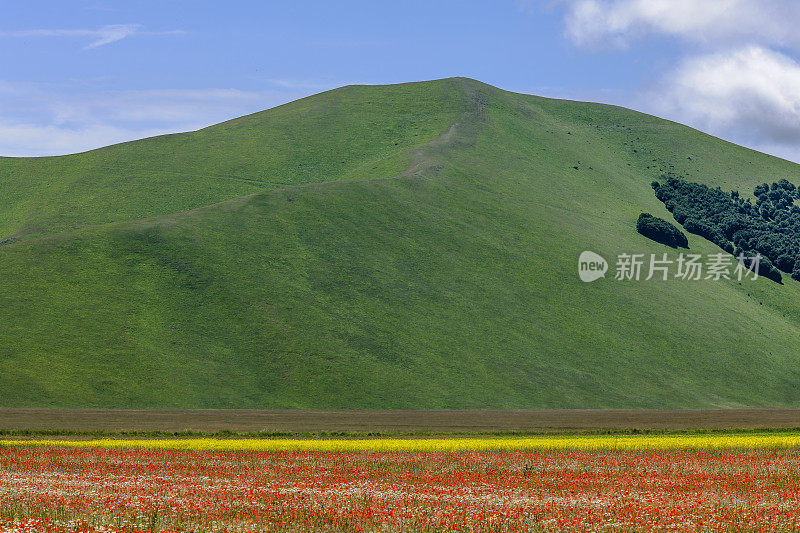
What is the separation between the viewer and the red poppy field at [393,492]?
2320cm

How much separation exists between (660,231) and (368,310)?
85307mm

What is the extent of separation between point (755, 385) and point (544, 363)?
115ft

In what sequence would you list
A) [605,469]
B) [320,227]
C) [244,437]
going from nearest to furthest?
[605,469], [244,437], [320,227]

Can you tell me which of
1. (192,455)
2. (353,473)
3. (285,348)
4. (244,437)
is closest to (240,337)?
(285,348)

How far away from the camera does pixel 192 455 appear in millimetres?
42531

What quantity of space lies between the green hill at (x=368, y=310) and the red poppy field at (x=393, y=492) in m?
56.8

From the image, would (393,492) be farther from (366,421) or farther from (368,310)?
(368,310)

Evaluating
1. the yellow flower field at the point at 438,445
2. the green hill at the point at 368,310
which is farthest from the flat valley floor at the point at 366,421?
the yellow flower field at the point at 438,445

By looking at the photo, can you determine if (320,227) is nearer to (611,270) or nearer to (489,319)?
(489,319)

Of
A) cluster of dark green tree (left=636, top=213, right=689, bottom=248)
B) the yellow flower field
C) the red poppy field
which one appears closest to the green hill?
cluster of dark green tree (left=636, top=213, right=689, bottom=248)

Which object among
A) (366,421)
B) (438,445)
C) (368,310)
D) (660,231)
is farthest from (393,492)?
(660,231)

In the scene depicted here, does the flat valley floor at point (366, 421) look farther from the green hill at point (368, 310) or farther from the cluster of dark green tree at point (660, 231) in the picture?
the cluster of dark green tree at point (660, 231)

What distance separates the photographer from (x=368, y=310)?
122 meters

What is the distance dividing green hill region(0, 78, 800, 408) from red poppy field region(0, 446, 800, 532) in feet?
186
